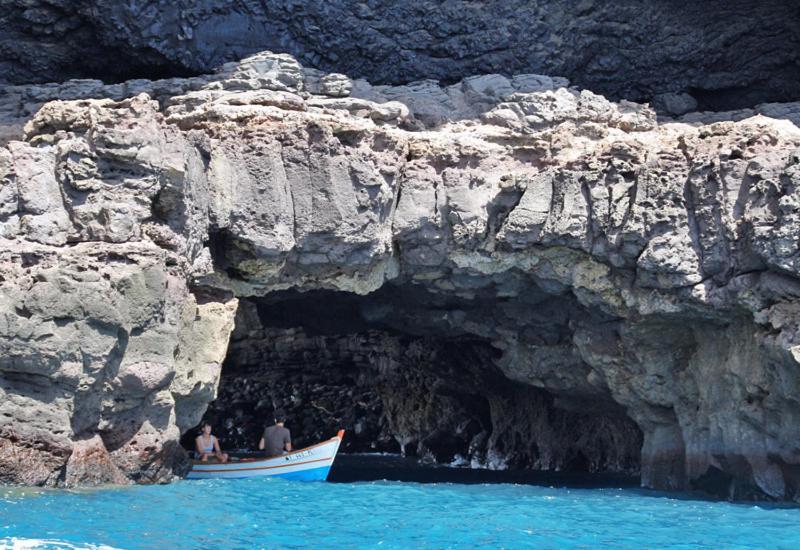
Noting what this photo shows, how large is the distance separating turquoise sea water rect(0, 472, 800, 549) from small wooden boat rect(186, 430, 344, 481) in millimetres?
882

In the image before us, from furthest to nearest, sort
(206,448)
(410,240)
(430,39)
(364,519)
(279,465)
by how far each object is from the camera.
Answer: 1. (430,39)
2. (206,448)
3. (279,465)
4. (410,240)
5. (364,519)

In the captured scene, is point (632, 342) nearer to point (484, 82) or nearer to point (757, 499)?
point (757, 499)

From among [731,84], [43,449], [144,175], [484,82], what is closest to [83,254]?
[144,175]

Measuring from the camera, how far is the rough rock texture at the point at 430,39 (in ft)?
67.0

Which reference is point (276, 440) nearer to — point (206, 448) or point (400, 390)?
point (206, 448)

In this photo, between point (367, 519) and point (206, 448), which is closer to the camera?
point (367, 519)

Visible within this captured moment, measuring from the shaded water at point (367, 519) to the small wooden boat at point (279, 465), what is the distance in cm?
94

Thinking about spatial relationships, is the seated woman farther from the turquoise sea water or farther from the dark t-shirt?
the turquoise sea water

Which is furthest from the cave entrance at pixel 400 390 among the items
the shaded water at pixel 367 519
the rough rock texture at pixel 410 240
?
the shaded water at pixel 367 519

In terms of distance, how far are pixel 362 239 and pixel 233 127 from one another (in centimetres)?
243

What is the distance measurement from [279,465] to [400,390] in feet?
37.5

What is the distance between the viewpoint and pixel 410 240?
1808cm

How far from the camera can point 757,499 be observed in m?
17.3

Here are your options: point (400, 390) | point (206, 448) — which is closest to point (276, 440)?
point (206, 448)
